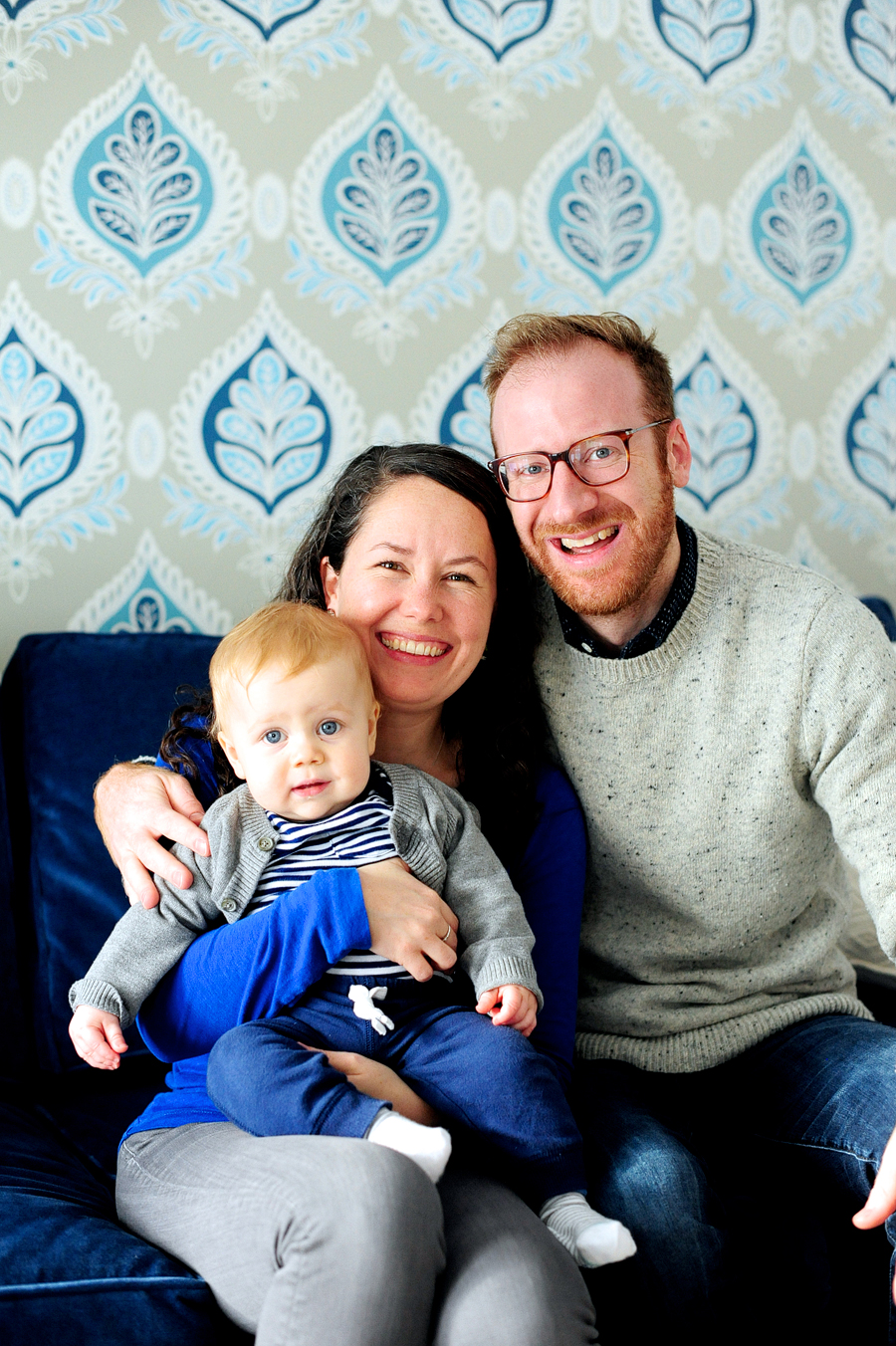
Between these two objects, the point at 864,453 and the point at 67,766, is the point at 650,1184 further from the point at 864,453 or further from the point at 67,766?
the point at 864,453

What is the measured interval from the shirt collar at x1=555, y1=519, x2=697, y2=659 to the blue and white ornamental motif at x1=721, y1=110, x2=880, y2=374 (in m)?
0.93

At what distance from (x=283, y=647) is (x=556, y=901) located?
1.60ft

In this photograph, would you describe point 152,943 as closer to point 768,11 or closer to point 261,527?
point 261,527

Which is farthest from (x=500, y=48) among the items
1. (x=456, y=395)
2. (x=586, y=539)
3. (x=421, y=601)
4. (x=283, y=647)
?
(x=283, y=647)

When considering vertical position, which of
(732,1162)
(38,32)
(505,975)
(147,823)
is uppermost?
(38,32)

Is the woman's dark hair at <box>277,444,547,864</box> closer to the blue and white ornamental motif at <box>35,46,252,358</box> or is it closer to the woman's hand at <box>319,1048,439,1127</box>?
the woman's hand at <box>319,1048,439,1127</box>

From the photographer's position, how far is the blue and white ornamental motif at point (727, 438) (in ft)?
7.34

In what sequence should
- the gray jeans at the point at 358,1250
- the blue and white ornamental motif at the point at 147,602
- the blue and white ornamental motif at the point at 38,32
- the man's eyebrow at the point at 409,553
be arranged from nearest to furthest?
1. the gray jeans at the point at 358,1250
2. the man's eyebrow at the point at 409,553
3. the blue and white ornamental motif at the point at 38,32
4. the blue and white ornamental motif at the point at 147,602

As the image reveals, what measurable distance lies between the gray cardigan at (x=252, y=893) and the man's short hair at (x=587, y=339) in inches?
21.8

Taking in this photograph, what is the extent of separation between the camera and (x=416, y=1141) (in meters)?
1.04

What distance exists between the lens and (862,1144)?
1.28m

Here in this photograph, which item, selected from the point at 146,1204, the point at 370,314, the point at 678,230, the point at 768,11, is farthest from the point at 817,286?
the point at 146,1204

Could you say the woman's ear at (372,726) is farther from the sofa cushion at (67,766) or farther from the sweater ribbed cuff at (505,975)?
the sofa cushion at (67,766)

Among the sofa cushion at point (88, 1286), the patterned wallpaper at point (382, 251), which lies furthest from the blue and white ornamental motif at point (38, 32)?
the sofa cushion at point (88, 1286)
